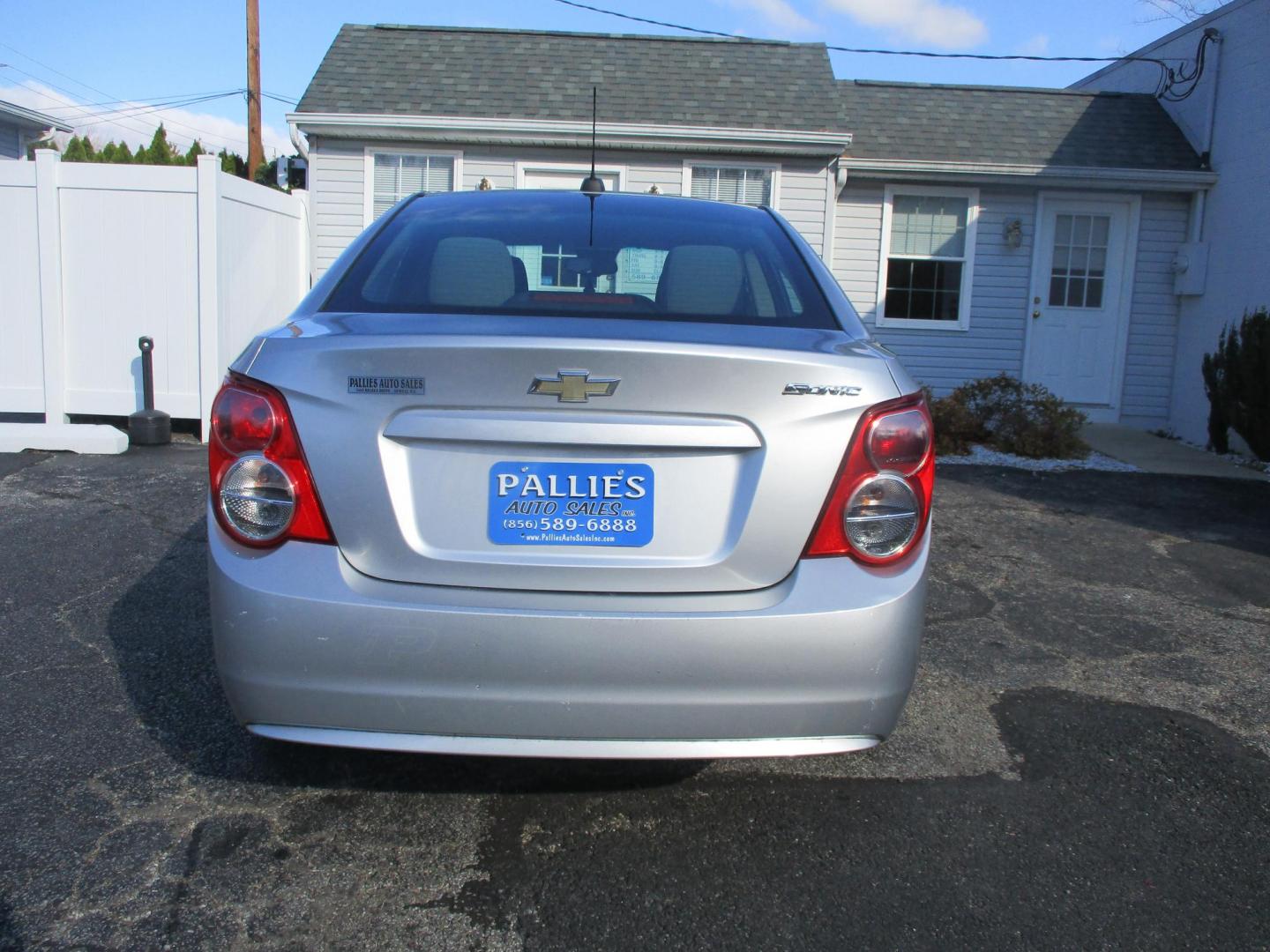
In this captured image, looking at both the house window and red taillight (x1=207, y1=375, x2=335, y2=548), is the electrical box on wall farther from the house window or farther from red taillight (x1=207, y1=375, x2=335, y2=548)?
red taillight (x1=207, y1=375, x2=335, y2=548)

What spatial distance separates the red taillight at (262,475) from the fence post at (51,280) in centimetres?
713

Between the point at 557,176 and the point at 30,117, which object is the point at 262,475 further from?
the point at 30,117

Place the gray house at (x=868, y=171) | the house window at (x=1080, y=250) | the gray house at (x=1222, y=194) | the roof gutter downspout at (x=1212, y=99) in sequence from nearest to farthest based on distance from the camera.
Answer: the gray house at (x=1222, y=194)
the roof gutter downspout at (x=1212, y=99)
the gray house at (x=868, y=171)
the house window at (x=1080, y=250)

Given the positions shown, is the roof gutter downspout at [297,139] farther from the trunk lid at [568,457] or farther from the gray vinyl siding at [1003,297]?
the trunk lid at [568,457]

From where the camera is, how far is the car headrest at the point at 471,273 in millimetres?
2773

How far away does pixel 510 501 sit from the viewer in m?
2.26

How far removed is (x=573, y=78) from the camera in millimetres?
12188

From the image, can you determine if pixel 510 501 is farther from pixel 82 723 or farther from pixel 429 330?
pixel 82 723

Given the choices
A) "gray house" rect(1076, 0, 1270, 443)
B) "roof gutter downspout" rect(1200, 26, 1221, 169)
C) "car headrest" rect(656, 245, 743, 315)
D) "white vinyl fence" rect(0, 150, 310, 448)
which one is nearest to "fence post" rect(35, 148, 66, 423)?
"white vinyl fence" rect(0, 150, 310, 448)

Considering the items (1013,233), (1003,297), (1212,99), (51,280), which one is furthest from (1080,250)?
(51,280)

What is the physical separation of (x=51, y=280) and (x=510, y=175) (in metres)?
4.89

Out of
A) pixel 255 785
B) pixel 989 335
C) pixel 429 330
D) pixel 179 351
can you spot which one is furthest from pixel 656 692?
pixel 989 335

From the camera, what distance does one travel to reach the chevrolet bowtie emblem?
224 centimetres

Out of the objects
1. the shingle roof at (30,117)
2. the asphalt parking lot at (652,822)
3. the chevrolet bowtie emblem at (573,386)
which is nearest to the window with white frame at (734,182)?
the asphalt parking lot at (652,822)
